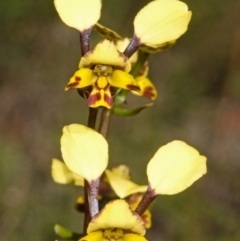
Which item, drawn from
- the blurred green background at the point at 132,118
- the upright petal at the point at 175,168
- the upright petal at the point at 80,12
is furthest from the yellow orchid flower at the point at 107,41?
the blurred green background at the point at 132,118

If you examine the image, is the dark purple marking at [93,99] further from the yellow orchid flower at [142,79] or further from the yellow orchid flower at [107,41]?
the yellow orchid flower at [142,79]

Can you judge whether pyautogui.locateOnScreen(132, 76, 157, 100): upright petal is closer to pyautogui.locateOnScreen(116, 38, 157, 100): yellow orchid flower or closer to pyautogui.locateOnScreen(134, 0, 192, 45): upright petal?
pyautogui.locateOnScreen(116, 38, 157, 100): yellow orchid flower

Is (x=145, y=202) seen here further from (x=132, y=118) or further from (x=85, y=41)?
(x=132, y=118)

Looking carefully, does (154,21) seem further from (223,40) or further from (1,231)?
(223,40)

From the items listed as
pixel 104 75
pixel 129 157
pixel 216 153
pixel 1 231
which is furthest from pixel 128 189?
pixel 216 153

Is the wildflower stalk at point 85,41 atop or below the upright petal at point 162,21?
below

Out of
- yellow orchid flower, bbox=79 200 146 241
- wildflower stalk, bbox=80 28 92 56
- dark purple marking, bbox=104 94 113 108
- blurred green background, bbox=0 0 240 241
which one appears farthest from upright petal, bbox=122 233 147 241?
blurred green background, bbox=0 0 240 241
